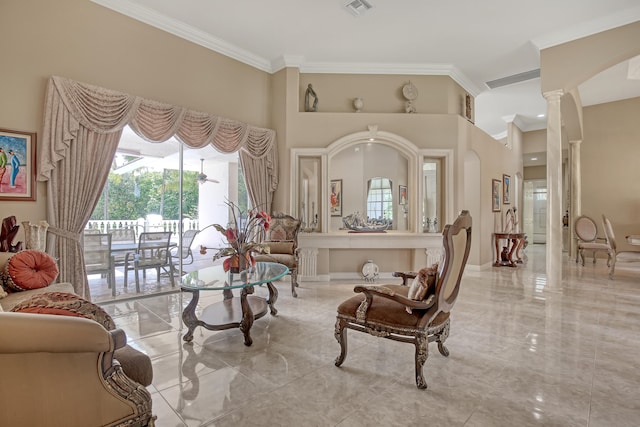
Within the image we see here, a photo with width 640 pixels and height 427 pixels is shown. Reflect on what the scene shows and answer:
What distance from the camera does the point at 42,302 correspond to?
1318 mm

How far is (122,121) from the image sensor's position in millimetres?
3861

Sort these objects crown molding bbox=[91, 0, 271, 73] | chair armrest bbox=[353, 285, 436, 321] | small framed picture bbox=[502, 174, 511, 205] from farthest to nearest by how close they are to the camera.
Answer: small framed picture bbox=[502, 174, 511, 205] → crown molding bbox=[91, 0, 271, 73] → chair armrest bbox=[353, 285, 436, 321]

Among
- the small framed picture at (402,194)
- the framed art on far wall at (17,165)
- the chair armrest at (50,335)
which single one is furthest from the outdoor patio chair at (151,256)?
the small framed picture at (402,194)

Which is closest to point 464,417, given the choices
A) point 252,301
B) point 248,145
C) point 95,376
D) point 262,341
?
point 262,341

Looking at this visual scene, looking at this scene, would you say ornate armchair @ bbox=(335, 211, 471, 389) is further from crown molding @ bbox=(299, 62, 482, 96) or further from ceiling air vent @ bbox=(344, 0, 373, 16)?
crown molding @ bbox=(299, 62, 482, 96)

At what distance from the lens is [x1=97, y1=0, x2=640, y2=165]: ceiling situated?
411 centimetres

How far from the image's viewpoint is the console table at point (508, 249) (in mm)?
6816

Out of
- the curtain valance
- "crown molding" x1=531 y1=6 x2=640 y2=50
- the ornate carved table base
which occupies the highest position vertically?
"crown molding" x1=531 y1=6 x2=640 y2=50

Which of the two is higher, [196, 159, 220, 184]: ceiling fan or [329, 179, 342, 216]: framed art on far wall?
[196, 159, 220, 184]: ceiling fan

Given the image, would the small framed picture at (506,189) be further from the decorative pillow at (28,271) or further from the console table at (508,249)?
the decorative pillow at (28,271)

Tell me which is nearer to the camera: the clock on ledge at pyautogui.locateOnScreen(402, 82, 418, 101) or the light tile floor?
the light tile floor

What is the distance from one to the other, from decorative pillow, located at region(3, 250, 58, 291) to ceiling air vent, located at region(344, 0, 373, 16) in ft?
14.2

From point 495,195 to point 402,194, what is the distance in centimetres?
285

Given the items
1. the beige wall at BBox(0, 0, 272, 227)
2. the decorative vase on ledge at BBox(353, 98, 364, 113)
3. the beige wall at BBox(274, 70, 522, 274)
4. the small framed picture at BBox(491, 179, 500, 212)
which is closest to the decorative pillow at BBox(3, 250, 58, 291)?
the beige wall at BBox(0, 0, 272, 227)
